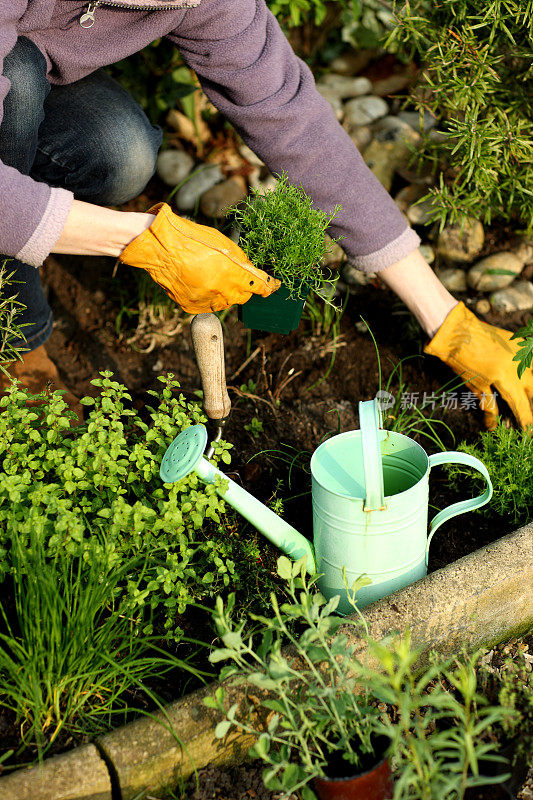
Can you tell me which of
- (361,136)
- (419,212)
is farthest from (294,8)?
(419,212)

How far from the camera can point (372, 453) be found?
1.31 metres

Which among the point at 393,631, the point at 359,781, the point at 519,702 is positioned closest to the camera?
the point at 359,781

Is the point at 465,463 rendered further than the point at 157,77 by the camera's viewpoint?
No

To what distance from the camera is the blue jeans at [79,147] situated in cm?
201

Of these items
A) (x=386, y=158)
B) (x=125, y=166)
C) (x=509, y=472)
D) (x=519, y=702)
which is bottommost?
(x=519, y=702)

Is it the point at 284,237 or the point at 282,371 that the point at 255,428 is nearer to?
the point at 282,371

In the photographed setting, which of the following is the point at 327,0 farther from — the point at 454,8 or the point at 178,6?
the point at 178,6

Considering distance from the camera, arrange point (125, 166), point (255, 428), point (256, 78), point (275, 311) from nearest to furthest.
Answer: point (275, 311) → point (256, 78) → point (255, 428) → point (125, 166)

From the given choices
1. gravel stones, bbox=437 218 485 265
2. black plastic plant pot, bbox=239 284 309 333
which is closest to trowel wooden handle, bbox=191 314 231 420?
black plastic plant pot, bbox=239 284 309 333

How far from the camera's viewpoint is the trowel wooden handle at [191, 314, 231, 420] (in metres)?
1.60

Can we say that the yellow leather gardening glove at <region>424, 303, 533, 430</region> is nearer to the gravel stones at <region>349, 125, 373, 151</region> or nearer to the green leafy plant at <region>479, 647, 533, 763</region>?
the green leafy plant at <region>479, 647, 533, 763</region>

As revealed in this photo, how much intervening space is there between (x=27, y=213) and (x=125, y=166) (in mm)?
813

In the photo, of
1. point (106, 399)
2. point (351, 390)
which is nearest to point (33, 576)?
point (106, 399)

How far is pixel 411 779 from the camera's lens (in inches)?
39.4
